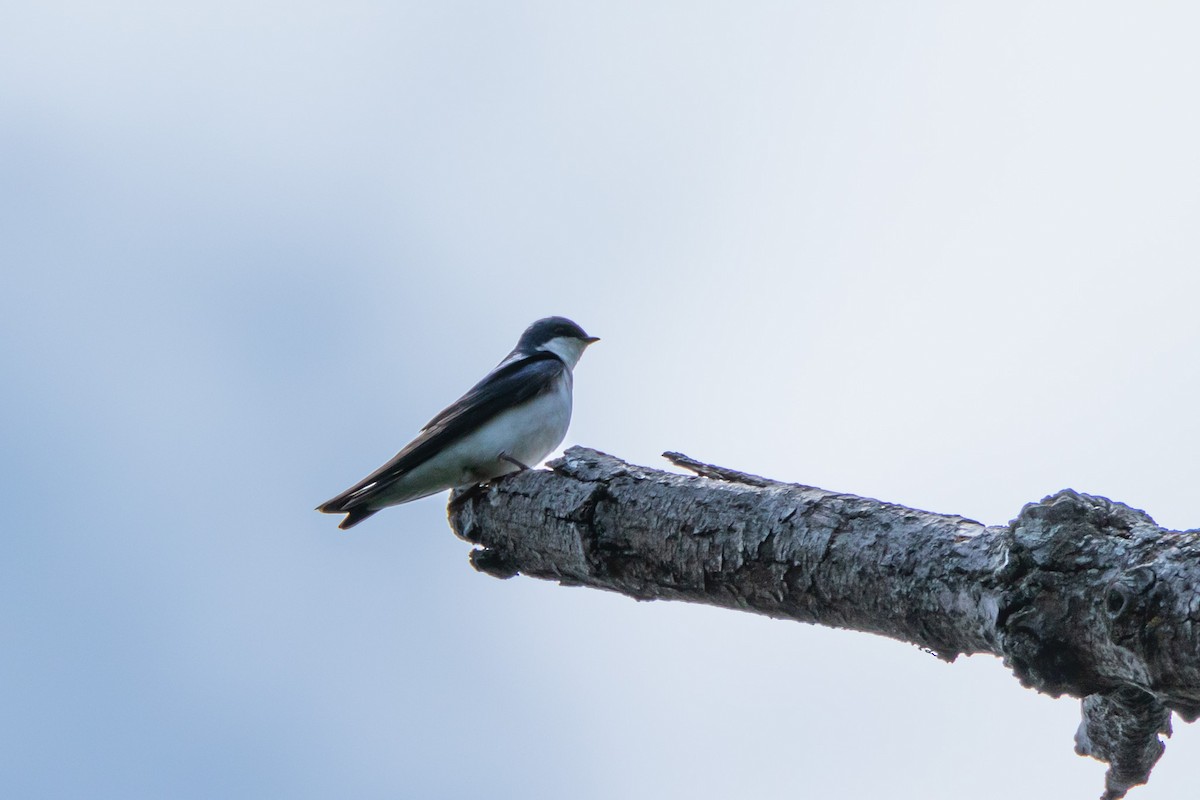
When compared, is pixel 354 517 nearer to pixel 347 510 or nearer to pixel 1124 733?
pixel 347 510

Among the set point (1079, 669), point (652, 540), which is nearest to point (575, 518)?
point (652, 540)

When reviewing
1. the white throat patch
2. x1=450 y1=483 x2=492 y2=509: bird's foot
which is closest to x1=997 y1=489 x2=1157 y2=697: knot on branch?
x1=450 y1=483 x2=492 y2=509: bird's foot

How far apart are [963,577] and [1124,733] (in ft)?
1.91

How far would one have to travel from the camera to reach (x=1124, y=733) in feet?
9.71

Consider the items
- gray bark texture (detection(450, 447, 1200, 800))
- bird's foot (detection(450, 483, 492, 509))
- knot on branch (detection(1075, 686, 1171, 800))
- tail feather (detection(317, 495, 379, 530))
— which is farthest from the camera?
tail feather (detection(317, 495, 379, 530))

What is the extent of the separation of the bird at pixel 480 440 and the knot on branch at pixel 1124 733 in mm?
4502

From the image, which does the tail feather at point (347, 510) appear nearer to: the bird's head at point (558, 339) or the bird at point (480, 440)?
the bird at point (480, 440)

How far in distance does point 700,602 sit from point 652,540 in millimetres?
295

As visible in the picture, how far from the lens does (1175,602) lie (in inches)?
98.3

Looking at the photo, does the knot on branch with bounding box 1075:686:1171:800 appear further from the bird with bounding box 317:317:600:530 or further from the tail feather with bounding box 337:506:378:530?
the tail feather with bounding box 337:506:378:530

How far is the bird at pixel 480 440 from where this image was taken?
7.38 meters

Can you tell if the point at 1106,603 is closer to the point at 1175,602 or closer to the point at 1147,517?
the point at 1175,602

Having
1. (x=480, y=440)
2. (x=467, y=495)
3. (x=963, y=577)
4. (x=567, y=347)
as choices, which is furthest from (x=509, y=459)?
(x=963, y=577)

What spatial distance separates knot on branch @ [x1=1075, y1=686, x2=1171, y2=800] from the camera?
114 inches
